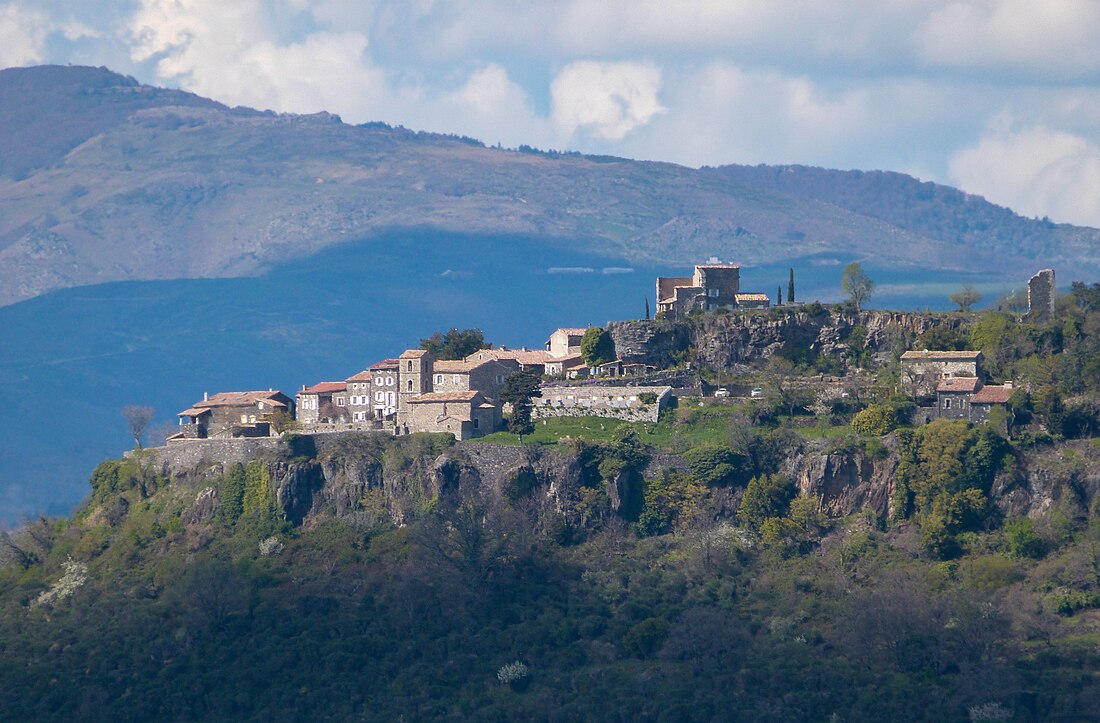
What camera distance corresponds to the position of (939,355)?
96.9 m

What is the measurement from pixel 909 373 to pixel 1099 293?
12829 mm

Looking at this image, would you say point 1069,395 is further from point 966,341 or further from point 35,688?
point 35,688

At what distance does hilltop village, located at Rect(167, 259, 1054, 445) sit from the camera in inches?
3775

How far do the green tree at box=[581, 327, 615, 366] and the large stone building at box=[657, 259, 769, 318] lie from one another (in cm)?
397

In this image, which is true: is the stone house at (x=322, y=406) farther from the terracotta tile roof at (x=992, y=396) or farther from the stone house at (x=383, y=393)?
the terracotta tile roof at (x=992, y=396)

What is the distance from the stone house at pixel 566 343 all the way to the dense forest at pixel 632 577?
37.5 feet

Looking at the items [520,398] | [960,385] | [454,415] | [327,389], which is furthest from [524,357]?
[960,385]

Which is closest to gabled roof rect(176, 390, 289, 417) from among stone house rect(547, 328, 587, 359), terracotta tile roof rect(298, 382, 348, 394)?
terracotta tile roof rect(298, 382, 348, 394)

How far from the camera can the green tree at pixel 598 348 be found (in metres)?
105

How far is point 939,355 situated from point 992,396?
5.97 m

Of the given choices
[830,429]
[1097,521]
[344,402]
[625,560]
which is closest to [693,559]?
[625,560]

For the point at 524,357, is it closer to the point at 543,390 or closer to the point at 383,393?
the point at 543,390

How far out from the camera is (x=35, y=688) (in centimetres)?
8662

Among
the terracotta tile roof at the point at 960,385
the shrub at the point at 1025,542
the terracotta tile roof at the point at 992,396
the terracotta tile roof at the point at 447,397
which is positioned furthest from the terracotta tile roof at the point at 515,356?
the shrub at the point at 1025,542
